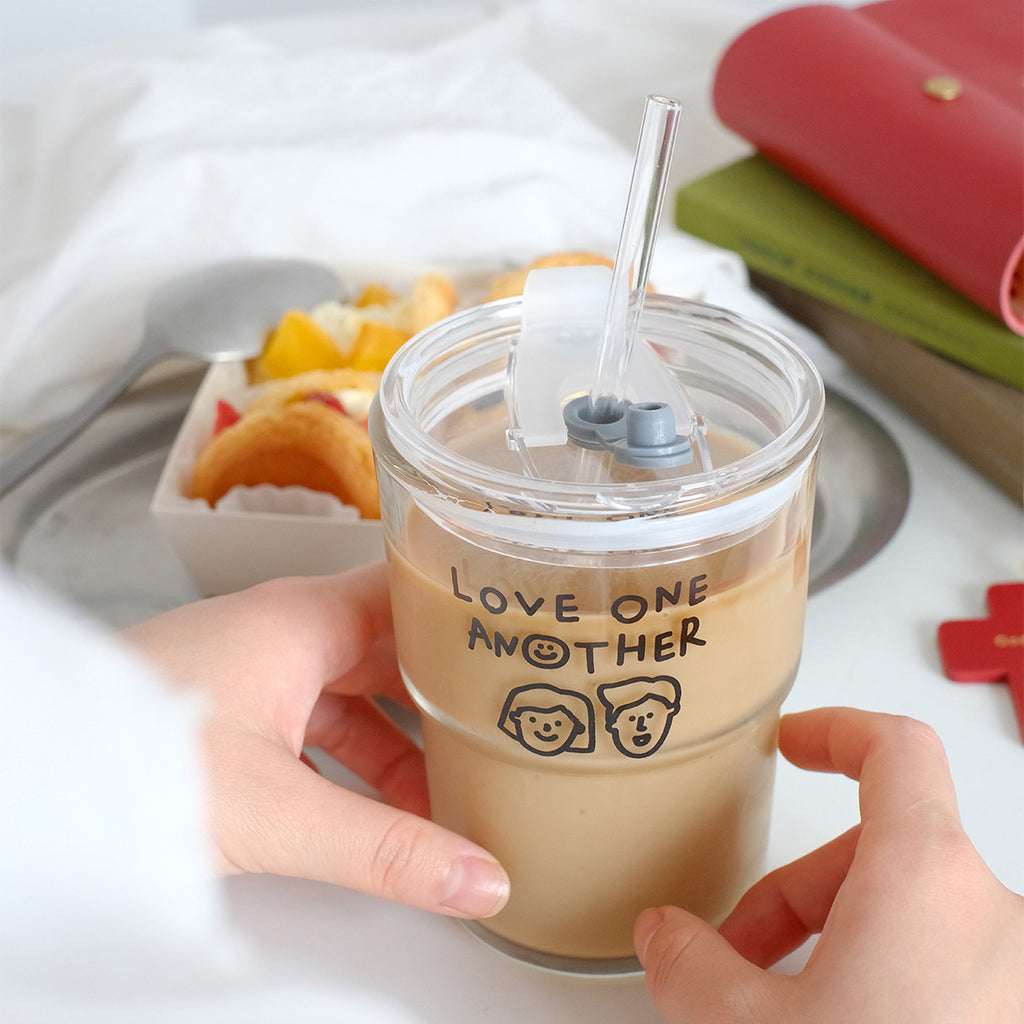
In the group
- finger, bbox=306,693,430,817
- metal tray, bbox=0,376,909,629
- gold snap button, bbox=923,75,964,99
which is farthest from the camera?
gold snap button, bbox=923,75,964,99

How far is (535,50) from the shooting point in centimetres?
109

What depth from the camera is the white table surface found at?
1.19 feet

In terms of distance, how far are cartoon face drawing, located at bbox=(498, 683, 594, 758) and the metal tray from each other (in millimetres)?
260

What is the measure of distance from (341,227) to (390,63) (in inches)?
9.3

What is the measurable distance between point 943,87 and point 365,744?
0.52m

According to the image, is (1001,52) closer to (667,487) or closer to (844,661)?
(844,661)

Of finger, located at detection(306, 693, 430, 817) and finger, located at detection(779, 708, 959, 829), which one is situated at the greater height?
finger, located at detection(779, 708, 959, 829)

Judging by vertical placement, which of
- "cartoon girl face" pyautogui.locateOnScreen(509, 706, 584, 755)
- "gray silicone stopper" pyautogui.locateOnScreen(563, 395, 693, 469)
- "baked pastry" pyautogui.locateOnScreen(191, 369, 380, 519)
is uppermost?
"gray silicone stopper" pyautogui.locateOnScreen(563, 395, 693, 469)

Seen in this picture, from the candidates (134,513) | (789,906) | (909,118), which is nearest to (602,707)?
(789,906)

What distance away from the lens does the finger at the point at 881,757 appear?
31cm

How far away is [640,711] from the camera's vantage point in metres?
0.30

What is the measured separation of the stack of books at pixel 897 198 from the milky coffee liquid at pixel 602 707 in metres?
0.34

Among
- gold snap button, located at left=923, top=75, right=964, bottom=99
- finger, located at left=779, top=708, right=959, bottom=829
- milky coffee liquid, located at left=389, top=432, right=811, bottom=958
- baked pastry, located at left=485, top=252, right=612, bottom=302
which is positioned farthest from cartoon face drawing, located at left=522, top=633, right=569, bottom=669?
gold snap button, located at left=923, top=75, right=964, bottom=99

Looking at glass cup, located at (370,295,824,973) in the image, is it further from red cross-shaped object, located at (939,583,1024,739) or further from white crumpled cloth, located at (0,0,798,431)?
white crumpled cloth, located at (0,0,798,431)
